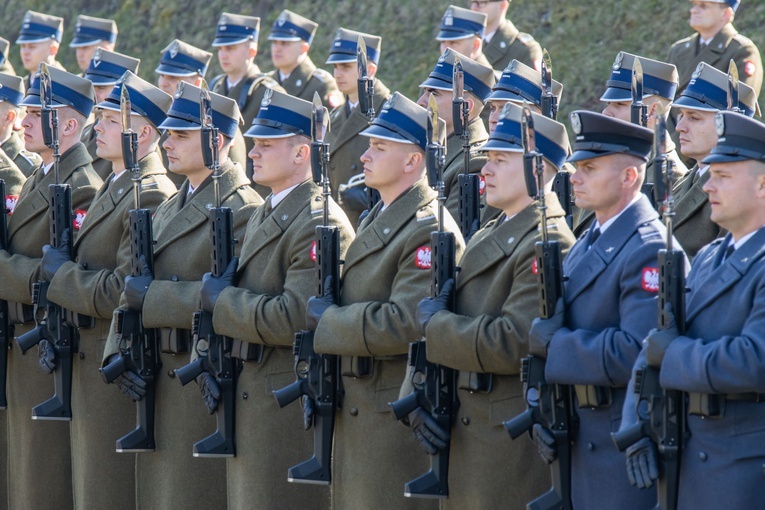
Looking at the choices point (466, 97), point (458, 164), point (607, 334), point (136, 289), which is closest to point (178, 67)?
point (466, 97)

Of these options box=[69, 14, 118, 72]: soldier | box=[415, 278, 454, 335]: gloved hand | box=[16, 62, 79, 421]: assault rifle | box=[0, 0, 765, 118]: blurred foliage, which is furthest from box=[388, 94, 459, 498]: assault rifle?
box=[69, 14, 118, 72]: soldier

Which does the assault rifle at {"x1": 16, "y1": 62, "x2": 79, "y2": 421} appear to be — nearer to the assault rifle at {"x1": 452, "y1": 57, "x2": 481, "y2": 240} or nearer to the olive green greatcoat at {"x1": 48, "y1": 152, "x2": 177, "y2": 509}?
the olive green greatcoat at {"x1": 48, "y1": 152, "x2": 177, "y2": 509}

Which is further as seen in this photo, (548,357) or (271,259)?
(271,259)

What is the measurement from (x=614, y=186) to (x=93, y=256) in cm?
337

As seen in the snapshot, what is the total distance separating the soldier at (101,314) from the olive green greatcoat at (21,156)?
2.27 metres

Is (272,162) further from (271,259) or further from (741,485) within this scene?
(741,485)

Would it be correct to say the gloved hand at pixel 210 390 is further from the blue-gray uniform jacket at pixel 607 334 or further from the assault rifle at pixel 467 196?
the blue-gray uniform jacket at pixel 607 334

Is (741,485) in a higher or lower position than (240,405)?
higher

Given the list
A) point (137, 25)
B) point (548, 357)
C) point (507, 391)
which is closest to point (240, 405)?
point (507, 391)

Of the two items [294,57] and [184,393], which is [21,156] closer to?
[294,57]

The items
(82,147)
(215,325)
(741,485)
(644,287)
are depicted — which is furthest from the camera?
(82,147)

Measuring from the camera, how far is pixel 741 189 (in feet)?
16.5

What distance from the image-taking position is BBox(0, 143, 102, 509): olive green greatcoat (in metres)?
8.42

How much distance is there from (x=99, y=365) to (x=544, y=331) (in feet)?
10.8
